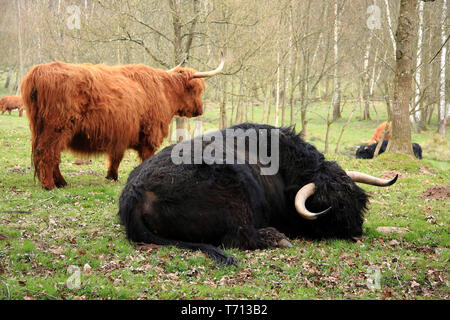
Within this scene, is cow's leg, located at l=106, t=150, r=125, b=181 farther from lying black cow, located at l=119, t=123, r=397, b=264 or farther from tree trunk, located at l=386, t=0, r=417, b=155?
tree trunk, located at l=386, t=0, r=417, b=155

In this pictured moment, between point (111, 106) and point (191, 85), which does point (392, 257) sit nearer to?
point (111, 106)

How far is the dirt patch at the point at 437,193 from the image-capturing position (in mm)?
7669

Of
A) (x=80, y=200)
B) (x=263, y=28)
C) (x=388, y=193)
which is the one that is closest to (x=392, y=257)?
(x=388, y=193)

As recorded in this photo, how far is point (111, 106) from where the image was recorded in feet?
25.2

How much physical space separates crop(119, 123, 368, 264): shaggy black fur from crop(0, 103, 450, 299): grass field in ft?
0.55

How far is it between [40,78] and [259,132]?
12.2 ft

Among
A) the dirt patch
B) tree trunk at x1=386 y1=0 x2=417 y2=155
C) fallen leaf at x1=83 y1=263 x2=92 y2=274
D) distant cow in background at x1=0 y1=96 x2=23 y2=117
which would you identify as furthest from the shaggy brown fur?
distant cow in background at x1=0 y1=96 x2=23 y2=117

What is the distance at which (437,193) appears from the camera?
7.83 meters

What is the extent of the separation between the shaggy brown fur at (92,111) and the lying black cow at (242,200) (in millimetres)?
2711

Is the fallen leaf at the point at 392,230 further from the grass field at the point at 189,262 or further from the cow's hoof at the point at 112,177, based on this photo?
the cow's hoof at the point at 112,177

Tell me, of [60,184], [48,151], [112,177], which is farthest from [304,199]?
[112,177]

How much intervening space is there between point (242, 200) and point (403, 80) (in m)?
8.23

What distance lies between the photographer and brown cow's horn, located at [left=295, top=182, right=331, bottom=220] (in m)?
4.82

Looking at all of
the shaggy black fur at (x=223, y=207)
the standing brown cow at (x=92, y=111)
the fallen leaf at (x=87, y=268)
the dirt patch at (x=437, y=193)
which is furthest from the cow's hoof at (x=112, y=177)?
the dirt patch at (x=437, y=193)
